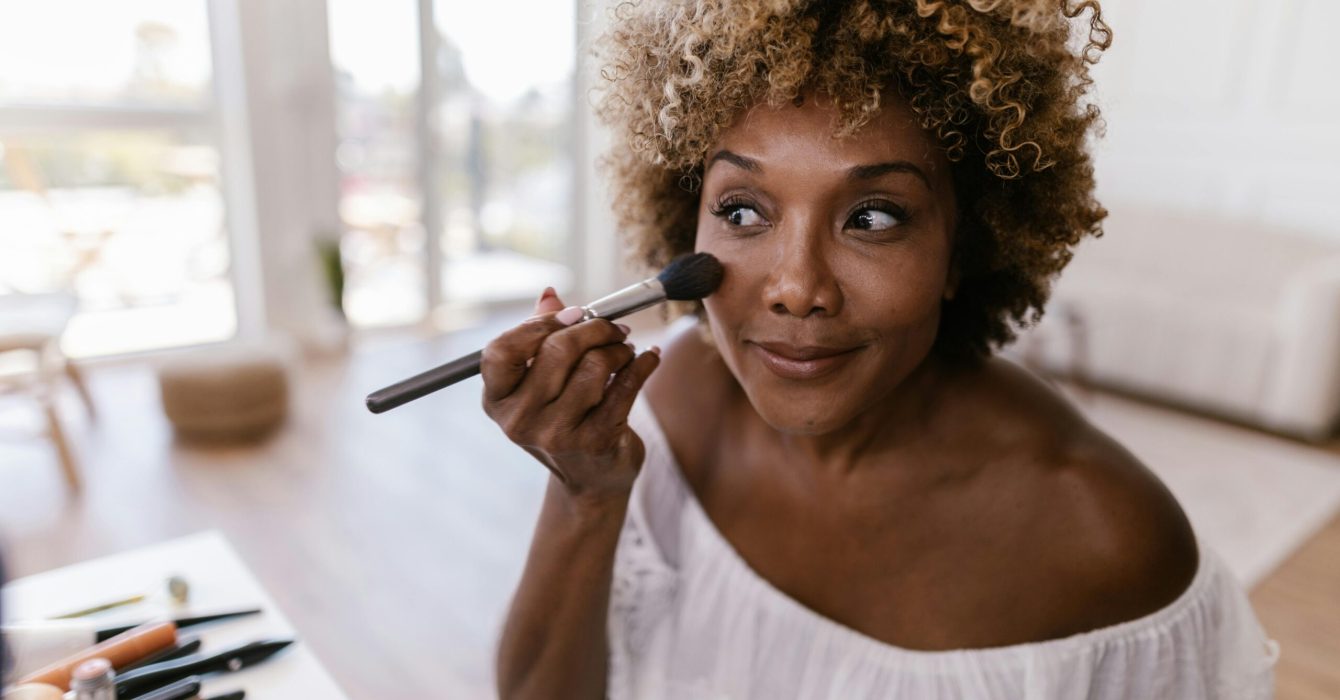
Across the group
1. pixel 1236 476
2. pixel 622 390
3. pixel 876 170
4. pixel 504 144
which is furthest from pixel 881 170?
pixel 504 144

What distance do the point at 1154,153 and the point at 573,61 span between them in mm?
3006

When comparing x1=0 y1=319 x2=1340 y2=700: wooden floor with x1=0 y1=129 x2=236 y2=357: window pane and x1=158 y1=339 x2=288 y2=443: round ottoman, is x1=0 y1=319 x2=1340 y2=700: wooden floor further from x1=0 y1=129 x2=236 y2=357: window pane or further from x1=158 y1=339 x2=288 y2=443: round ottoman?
x1=0 y1=129 x2=236 y2=357: window pane

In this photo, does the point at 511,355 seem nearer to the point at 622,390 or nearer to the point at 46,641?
the point at 622,390

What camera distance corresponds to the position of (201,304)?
4.36m

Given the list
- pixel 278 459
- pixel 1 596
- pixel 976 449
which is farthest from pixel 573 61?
pixel 1 596

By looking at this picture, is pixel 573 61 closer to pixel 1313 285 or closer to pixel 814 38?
pixel 1313 285

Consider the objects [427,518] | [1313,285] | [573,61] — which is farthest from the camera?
[573,61]

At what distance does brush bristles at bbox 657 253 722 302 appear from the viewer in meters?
0.76

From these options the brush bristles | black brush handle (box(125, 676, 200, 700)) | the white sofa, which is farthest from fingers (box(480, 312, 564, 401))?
the white sofa

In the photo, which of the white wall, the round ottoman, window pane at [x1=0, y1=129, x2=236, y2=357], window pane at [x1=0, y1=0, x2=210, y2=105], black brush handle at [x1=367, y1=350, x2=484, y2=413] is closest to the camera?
black brush handle at [x1=367, y1=350, x2=484, y2=413]

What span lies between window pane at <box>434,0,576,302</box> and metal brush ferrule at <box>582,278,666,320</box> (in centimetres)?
413

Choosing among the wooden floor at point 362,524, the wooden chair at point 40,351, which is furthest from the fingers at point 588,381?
the wooden chair at point 40,351

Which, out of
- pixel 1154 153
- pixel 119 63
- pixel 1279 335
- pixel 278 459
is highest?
pixel 119 63

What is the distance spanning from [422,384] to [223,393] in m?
2.80
